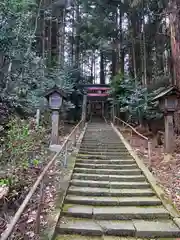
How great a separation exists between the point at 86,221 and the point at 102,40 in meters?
17.0

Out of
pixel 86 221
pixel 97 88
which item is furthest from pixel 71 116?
pixel 86 221

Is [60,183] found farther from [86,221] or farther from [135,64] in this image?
[135,64]

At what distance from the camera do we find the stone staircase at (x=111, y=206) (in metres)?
4.16

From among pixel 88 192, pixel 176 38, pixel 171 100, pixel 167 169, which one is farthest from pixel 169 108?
pixel 88 192

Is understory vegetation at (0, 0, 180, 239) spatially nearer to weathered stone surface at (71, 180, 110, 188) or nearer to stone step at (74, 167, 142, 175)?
weathered stone surface at (71, 180, 110, 188)

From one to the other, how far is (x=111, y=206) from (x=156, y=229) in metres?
1.12

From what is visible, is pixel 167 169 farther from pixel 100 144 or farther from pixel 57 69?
pixel 57 69

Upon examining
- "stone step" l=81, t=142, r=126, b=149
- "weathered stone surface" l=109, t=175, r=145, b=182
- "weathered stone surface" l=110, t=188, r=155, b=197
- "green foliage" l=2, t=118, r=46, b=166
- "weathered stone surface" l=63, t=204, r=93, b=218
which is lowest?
"weathered stone surface" l=63, t=204, r=93, b=218

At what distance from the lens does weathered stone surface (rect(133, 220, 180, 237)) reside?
4133 mm

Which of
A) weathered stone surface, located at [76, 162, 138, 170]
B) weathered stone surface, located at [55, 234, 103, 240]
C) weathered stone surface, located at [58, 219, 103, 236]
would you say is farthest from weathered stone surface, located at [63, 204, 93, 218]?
weathered stone surface, located at [76, 162, 138, 170]

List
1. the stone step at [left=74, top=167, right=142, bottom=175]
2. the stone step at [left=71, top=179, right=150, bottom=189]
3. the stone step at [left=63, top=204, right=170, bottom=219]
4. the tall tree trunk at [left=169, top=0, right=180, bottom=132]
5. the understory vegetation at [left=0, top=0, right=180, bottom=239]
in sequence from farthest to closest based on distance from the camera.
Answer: the tall tree trunk at [left=169, top=0, right=180, bottom=132] → the stone step at [left=74, top=167, right=142, bottom=175] → the understory vegetation at [left=0, top=0, right=180, bottom=239] → the stone step at [left=71, top=179, right=150, bottom=189] → the stone step at [left=63, top=204, right=170, bottom=219]

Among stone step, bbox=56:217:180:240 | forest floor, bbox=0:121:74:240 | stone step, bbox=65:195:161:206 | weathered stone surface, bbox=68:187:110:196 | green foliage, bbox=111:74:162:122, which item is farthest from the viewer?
green foliage, bbox=111:74:162:122

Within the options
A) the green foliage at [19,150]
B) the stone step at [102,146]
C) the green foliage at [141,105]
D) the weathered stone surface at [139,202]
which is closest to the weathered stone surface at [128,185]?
the weathered stone surface at [139,202]

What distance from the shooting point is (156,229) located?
4227 mm
